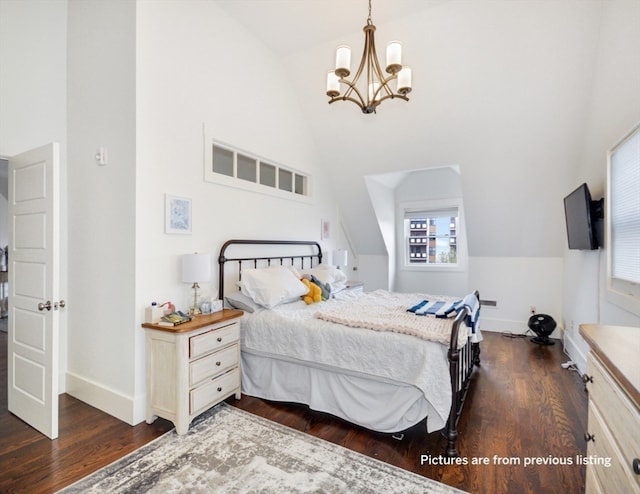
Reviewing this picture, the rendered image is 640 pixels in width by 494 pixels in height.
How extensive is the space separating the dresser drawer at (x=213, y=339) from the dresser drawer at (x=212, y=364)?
53 mm

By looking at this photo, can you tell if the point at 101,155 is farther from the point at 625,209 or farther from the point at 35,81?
the point at 625,209

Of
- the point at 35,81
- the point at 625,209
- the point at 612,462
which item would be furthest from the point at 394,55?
the point at 35,81

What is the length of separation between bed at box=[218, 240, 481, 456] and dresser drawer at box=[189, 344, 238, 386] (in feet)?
0.64

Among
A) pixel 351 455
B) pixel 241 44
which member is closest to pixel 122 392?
pixel 351 455

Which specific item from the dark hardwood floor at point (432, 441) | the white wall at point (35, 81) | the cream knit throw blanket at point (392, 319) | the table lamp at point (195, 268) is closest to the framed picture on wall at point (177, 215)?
the table lamp at point (195, 268)

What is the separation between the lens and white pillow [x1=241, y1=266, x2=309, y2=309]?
2.98 meters

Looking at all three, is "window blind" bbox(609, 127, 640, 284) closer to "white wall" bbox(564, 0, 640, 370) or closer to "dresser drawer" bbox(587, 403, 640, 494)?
"white wall" bbox(564, 0, 640, 370)

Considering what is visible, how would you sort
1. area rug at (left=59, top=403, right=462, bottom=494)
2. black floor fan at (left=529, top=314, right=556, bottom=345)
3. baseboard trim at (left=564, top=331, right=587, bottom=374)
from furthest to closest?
black floor fan at (left=529, top=314, right=556, bottom=345) < baseboard trim at (left=564, top=331, right=587, bottom=374) < area rug at (left=59, top=403, right=462, bottom=494)

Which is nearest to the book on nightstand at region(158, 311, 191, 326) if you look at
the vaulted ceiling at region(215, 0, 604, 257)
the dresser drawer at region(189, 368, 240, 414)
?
the dresser drawer at region(189, 368, 240, 414)

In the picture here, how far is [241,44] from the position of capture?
11.2 feet

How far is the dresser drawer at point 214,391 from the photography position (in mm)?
2330

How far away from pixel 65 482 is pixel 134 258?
1.36 m

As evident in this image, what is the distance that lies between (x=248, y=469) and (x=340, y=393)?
32.5 inches

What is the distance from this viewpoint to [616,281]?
8.12ft
